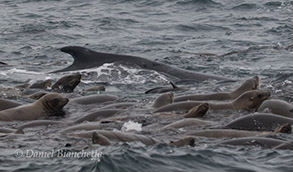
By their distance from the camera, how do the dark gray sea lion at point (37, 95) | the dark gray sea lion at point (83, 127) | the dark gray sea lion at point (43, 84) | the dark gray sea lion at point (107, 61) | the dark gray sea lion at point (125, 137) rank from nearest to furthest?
the dark gray sea lion at point (125, 137), the dark gray sea lion at point (83, 127), the dark gray sea lion at point (37, 95), the dark gray sea lion at point (43, 84), the dark gray sea lion at point (107, 61)

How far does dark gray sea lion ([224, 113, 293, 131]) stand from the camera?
28.0ft

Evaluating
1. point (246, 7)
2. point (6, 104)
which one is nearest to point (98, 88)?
point (6, 104)

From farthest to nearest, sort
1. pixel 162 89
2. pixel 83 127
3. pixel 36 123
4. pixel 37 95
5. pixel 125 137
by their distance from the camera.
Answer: pixel 162 89 → pixel 37 95 → pixel 36 123 → pixel 83 127 → pixel 125 137

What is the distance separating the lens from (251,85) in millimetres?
10859

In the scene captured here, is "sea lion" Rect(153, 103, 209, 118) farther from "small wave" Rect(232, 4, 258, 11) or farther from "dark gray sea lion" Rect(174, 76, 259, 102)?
"small wave" Rect(232, 4, 258, 11)

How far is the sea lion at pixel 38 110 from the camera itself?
974 cm

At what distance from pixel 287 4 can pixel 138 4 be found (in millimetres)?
6759

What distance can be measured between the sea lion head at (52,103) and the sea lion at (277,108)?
3137 millimetres

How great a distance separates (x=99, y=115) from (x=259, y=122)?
240 centimetres

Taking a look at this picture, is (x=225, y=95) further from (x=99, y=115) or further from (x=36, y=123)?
(x=36, y=123)

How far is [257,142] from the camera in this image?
7.58m

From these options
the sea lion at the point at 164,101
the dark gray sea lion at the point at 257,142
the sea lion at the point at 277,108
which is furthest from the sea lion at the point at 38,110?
the dark gray sea lion at the point at 257,142

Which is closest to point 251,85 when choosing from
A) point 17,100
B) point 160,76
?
point 160,76

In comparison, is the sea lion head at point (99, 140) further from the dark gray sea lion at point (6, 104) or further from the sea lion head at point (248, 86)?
the sea lion head at point (248, 86)
